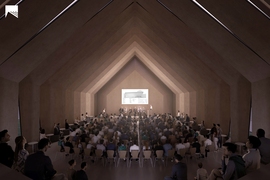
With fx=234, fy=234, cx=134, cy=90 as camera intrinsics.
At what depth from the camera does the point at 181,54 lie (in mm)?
15117

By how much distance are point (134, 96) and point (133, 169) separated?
23513 millimetres

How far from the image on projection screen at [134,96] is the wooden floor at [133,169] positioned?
845 inches

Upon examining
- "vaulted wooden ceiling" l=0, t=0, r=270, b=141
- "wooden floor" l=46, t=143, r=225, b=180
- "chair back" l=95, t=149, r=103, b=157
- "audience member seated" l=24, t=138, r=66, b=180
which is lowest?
"wooden floor" l=46, t=143, r=225, b=180

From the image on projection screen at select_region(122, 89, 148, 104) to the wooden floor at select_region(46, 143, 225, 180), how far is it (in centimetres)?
2146

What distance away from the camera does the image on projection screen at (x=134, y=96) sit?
105 feet

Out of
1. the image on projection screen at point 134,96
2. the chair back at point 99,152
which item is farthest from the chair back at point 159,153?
the image on projection screen at point 134,96

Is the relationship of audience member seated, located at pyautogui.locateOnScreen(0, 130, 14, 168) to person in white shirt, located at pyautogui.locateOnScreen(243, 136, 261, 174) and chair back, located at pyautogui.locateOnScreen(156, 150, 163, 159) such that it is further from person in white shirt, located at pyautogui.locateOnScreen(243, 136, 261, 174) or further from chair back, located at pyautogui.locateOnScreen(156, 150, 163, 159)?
chair back, located at pyautogui.locateOnScreen(156, 150, 163, 159)

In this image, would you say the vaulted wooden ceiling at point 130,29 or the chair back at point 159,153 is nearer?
the vaulted wooden ceiling at point 130,29

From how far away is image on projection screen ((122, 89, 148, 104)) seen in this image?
1257 inches

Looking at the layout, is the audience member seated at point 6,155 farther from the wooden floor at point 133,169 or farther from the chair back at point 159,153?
the chair back at point 159,153

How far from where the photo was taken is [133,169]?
8.70m

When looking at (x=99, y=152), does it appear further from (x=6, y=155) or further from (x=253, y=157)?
(x=253, y=157)

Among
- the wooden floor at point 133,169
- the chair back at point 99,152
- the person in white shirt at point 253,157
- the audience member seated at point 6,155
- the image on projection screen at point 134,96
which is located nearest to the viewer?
the person in white shirt at point 253,157

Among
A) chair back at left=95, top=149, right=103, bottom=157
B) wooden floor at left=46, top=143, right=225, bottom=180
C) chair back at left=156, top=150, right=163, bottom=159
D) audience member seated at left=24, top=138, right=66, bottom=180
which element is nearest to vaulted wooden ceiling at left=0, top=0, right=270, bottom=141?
audience member seated at left=24, top=138, right=66, bottom=180
